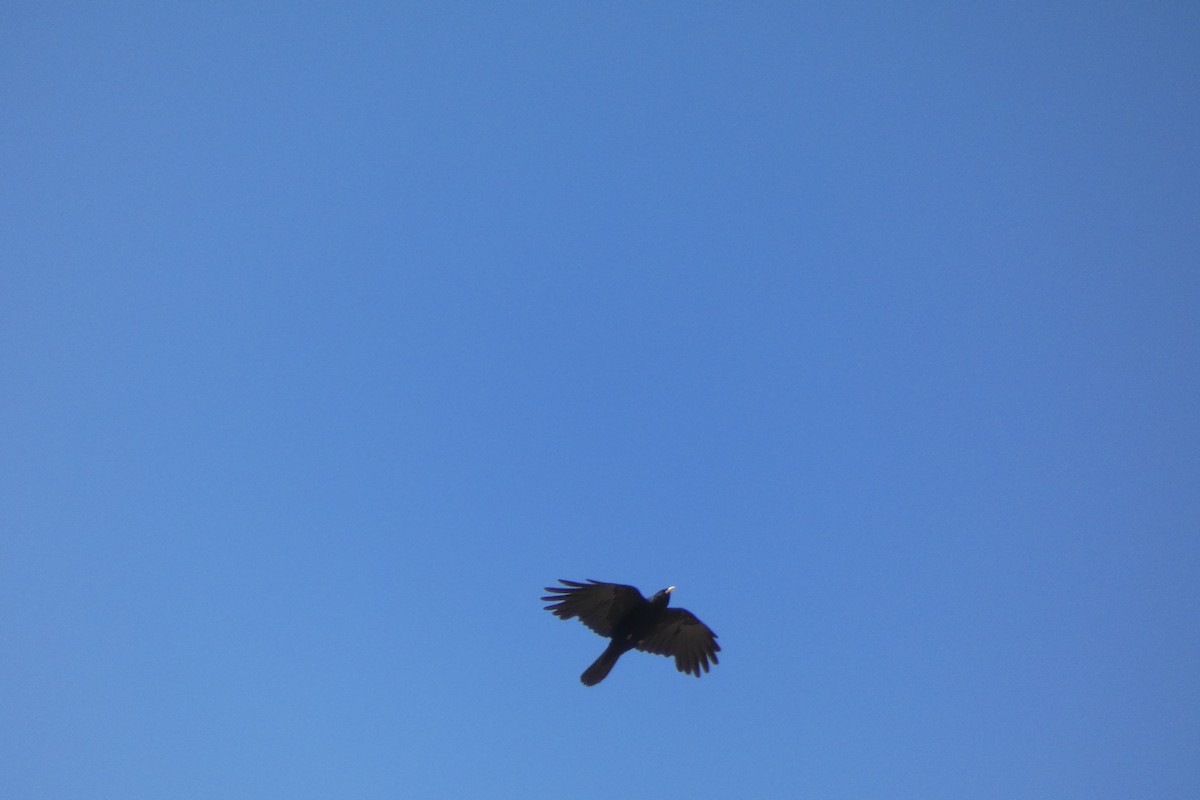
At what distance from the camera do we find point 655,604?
1127cm

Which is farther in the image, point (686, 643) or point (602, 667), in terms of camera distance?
point (686, 643)

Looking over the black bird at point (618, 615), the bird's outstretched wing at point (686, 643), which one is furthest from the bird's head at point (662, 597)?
the bird's outstretched wing at point (686, 643)

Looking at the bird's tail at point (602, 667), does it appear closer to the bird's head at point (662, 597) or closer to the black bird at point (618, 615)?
the black bird at point (618, 615)

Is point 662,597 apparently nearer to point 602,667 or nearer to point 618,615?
point 618,615

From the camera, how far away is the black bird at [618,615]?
1130 centimetres

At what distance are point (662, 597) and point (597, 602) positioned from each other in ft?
3.90

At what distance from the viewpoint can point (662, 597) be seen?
36.9ft

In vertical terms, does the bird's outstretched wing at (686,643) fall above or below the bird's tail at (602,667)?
above

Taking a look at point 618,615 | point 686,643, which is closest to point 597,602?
point 618,615

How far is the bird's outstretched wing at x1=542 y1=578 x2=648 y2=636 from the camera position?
37.4 feet

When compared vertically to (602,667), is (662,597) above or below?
above

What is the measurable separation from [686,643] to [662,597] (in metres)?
1.46

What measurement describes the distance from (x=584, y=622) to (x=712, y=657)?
2578 mm

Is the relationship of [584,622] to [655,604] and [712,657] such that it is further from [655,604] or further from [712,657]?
[712,657]
